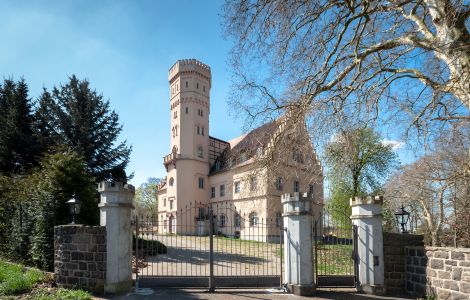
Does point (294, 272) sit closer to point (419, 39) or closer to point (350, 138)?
point (350, 138)

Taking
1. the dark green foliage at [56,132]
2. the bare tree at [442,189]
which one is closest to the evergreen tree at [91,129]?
the dark green foliage at [56,132]

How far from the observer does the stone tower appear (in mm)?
43875

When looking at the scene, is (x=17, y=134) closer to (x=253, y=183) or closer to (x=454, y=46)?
(x=253, y=183)

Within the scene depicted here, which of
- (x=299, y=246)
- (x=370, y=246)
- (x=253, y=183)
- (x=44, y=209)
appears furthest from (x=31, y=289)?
(x=370, y=246)

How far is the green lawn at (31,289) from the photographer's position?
27.4 feet

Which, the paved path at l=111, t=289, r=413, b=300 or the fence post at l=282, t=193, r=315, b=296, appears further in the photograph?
the fence post at l=282, t=193, r=315, b=296

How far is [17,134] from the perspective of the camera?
22734mm

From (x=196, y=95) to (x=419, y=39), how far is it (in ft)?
124

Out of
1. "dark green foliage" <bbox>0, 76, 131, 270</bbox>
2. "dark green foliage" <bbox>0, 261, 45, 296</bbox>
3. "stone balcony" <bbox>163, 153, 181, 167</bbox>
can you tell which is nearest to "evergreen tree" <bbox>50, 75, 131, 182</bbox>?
"dark green foliage" <bbox>0, 76, 131, 270</bbox>

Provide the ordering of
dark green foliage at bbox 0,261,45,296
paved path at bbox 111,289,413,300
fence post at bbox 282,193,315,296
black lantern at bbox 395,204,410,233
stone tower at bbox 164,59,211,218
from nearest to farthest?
paved path at bbox 111,289,413,300
dark green foliage at bbox 0,261,45,296
fence post at bbox 282,193,315,296
black lantern at bbox 395,204,410,233
stone tower at bbox 164,59,211,218

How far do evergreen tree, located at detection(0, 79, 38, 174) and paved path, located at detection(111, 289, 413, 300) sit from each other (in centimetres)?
1595

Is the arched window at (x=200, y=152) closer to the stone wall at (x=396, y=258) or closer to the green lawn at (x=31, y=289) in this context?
the green lawn at (x=31, y=289)

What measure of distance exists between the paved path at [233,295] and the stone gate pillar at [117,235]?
40 centimetres

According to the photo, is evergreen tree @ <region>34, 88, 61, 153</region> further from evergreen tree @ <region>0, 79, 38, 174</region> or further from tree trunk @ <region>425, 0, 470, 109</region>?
tree trunk @ <region>425, 0, 470, 109</region>
